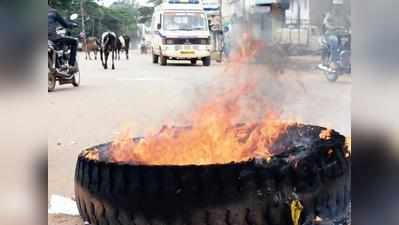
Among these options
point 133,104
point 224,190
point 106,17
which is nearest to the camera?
point 224,190

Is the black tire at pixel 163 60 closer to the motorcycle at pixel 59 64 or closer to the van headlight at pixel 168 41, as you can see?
the van headlight at pixel 168 41

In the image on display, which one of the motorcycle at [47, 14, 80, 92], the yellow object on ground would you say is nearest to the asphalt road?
the motorcycle at [47, 14, 80, 92]

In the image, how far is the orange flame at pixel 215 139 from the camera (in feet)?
5.11

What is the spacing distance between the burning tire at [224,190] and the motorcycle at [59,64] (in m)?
0.32

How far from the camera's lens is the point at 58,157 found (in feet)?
7.13

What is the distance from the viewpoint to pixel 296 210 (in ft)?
4.70

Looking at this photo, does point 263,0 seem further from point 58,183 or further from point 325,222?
point 58,183

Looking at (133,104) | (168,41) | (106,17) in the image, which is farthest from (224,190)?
(168,41)

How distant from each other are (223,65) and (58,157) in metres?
0.85

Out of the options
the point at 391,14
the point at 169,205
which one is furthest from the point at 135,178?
the point at 391,14

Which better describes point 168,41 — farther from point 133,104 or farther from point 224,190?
point 224,190

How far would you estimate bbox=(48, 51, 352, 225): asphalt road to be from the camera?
1.88m

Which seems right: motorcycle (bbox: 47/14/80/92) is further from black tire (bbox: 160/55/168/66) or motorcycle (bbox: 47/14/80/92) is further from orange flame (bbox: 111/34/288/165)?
black tire (bbox: 160/55/168/66)

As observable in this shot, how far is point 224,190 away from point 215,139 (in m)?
0.31
